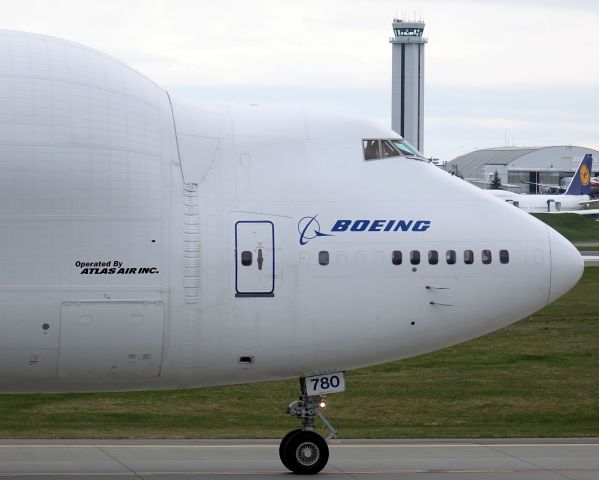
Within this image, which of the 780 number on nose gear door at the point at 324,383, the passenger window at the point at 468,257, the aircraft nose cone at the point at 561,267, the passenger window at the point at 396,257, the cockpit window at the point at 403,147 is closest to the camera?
the passenger window at the point at 396,257

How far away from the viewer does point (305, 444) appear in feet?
62.3

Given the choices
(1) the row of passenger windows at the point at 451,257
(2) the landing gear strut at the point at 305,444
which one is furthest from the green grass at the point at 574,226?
(2) the landing gear strut at the point at 305,444

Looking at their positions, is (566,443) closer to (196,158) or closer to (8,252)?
(196,158)

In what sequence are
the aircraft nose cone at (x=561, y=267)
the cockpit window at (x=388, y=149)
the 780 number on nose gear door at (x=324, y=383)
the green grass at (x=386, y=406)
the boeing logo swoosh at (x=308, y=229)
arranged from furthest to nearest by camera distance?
the green grass at (x=386, y=406)
the cockpit window at (x=388, y=149)
the 780 number on nose gear door at (x=324, y=383)
the aircraft nose cone at (x=561, y=267)
the boeing logo swoosh at (x=308, y=229)

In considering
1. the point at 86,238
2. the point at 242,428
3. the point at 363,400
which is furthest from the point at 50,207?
the point at 363,400

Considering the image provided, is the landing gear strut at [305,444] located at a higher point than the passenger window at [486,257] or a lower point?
lower

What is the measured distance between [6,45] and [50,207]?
2.57 metres

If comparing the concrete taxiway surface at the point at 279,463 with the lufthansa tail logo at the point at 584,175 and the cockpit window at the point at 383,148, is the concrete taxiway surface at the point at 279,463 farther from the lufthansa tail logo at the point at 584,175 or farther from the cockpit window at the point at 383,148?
the lufthansa tail logo at the point at 584,175

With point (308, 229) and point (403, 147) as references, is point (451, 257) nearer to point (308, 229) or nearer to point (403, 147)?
point (403, 147)

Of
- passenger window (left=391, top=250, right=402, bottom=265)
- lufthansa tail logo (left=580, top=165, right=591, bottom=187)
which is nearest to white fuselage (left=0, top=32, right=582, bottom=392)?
passenger window (left=391, top=250, right=402, bottom=265)

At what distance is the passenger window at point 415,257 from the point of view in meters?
18.6

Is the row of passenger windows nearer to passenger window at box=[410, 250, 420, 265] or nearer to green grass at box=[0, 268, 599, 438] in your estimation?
passenger window at box=[410, 250, 420, 265]

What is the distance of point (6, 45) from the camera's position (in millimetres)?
17953

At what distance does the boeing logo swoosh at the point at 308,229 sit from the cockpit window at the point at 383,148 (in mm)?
1487
